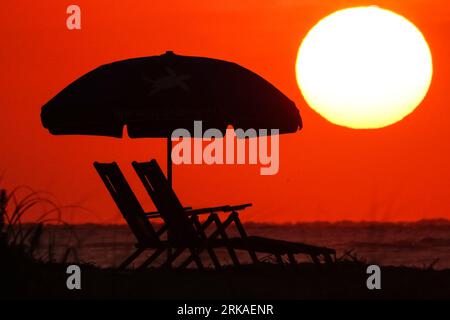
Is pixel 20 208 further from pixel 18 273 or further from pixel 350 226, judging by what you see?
pixel 350 226

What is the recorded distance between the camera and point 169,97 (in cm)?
918

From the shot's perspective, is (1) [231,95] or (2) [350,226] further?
(2) [350,226]

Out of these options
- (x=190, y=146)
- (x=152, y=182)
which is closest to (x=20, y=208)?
(x=152, y=182)

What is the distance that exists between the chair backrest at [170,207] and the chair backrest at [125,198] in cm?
25

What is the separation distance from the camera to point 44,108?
31.7 ft

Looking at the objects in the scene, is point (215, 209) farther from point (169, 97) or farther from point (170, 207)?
point (169, 97)

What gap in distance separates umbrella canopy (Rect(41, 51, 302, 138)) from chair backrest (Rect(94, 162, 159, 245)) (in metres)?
0.49

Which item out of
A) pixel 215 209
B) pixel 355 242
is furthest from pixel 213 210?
pixel 355 242

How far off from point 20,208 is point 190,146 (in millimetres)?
4803

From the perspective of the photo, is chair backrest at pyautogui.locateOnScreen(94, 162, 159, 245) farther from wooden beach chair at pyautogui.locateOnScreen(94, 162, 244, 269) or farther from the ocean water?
the ocean water

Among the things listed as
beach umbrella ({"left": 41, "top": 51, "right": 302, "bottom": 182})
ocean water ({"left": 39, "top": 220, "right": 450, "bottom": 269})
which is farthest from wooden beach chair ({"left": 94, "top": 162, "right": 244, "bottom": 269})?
ocean water ({"left": 39, "top": 220, "right": 450, "bottom": 269})

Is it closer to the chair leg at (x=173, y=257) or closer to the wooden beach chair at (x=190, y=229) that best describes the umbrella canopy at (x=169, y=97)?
the wooden beach chair at (x=190, y=229)

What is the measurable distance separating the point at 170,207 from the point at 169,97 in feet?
3.46
